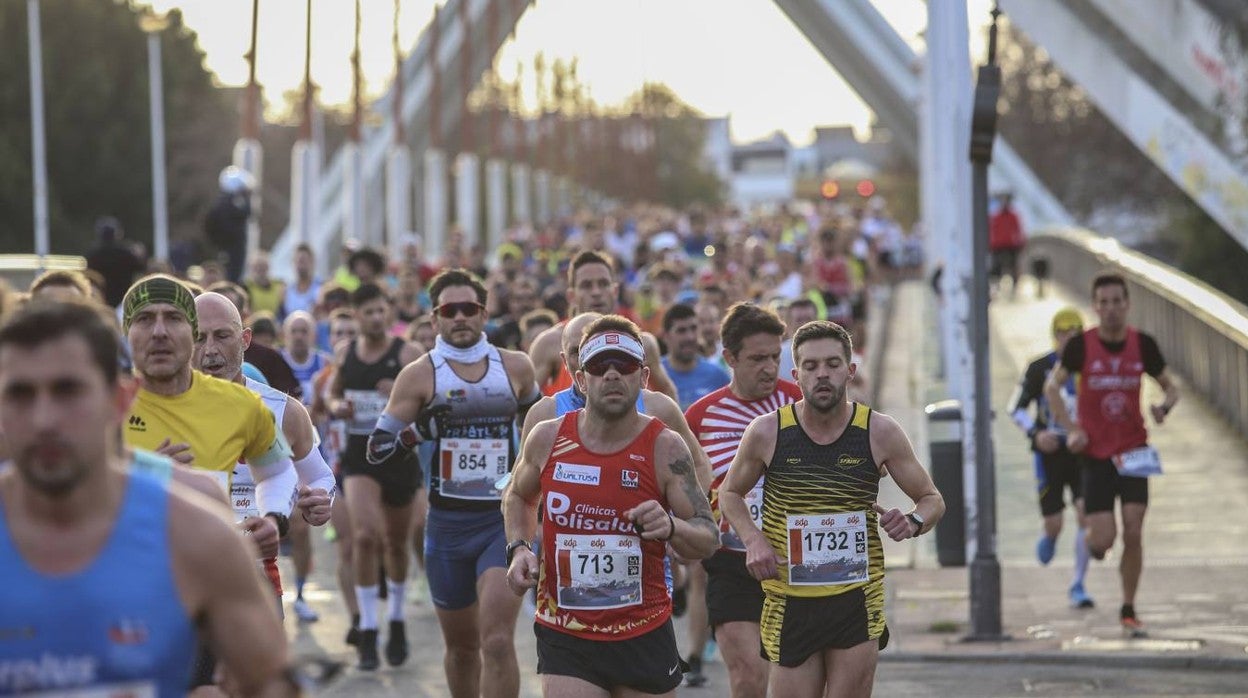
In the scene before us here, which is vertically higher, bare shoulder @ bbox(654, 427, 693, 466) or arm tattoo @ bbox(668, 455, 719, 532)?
bare shoulder @ bbox(654, 427, 693, 466)

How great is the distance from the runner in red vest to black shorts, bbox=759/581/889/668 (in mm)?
4789

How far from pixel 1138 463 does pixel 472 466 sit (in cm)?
430

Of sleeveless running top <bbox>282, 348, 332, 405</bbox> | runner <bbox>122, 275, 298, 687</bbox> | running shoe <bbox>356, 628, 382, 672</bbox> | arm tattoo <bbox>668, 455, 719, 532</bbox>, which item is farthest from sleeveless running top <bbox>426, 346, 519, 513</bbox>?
sleeveless running top <bbox>282, 348, 332, 405</bbox>

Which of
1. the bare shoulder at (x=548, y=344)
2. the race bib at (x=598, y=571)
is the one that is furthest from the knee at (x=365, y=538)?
the race bib at (x=598, y=571)

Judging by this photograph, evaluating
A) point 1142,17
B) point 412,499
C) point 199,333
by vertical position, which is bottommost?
point 412,499

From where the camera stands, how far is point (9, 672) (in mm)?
3830

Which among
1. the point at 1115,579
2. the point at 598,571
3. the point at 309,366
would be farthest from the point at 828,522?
the point at 309,366

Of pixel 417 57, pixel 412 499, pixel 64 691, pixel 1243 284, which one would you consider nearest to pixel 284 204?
pixel 417 57

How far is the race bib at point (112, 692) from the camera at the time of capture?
3861 mm

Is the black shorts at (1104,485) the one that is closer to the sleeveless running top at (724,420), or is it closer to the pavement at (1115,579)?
the pavement at (1115,579)

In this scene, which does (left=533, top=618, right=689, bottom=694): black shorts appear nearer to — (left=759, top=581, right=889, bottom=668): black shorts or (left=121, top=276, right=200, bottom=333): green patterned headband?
(left=759, top=581, right=889, bottom=668): black shorts

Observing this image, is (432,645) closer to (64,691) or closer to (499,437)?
(499,437)

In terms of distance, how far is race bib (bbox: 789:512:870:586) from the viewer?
788 cm

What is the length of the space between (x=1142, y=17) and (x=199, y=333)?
30.5 meters
